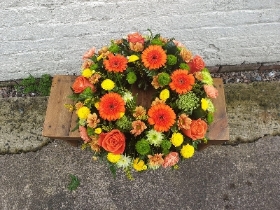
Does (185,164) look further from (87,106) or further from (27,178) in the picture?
(27,178)

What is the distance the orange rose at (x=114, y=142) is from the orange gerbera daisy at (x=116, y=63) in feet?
1.28

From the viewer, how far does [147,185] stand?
2781mm

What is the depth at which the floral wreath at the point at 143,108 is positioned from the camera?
6.47 feet

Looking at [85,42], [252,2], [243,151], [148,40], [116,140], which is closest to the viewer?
[116,140]

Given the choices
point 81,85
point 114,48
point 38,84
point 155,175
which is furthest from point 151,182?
point 38,84

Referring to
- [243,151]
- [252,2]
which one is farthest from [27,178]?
[252,2]

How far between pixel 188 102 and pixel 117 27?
3.05ft

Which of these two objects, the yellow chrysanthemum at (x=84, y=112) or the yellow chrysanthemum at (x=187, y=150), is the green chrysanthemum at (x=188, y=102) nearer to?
the yellow chrysanthemum at (x=187, y=150)

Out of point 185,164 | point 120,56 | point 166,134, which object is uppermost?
point 120,56

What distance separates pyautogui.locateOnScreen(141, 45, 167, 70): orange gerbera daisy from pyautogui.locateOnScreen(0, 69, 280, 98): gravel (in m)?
1.32

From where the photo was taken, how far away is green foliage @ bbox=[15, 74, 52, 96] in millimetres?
3080

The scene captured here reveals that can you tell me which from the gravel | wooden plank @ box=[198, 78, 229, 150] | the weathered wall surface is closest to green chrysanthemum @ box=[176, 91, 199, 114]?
wooden plank @ box=[198, 78, 229, 150]

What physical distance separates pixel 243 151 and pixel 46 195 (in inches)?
69.0

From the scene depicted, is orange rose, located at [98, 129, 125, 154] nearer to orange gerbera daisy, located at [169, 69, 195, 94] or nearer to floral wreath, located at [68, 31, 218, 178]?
floral wreath, located at [68, 31, 218, 178]
